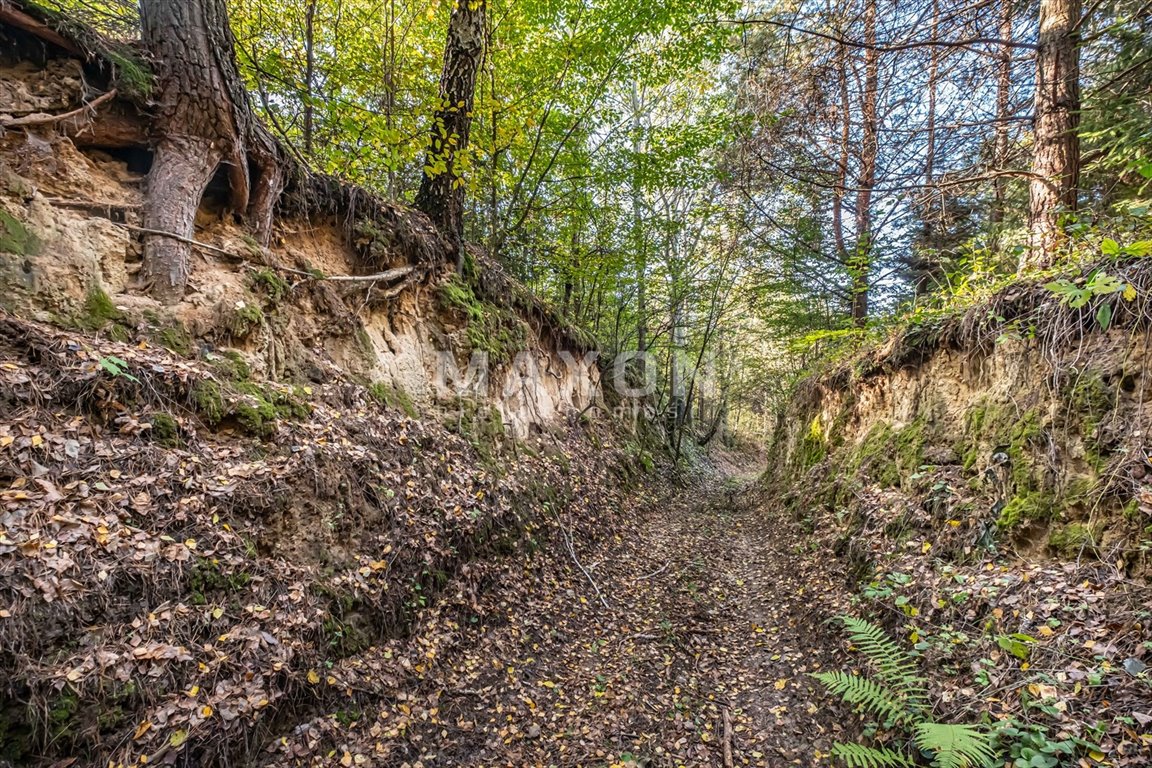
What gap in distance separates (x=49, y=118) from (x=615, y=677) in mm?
7025

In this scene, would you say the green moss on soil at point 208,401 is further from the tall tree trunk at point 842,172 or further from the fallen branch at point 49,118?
the tall tree trunk at point 842,172

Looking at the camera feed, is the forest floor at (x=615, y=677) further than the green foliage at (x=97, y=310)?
No

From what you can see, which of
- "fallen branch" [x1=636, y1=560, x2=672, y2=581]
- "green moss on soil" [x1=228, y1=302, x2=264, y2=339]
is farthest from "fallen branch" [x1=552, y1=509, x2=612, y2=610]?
"green moss on soil" [x1=228, y1=302, x2=264, y2=339]

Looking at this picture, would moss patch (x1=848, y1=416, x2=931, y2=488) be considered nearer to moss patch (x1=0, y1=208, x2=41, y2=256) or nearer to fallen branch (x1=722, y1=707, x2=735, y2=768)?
fallen branch (x1=722, y1=707, x2=735, y2=768)

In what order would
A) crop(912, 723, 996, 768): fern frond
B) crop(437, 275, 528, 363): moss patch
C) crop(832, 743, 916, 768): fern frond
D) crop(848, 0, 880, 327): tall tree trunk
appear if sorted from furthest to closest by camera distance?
crop(437, 275, 528, 363): moss patch, crop(848, 0, 880, 327): tall tree trunk, crop(832, 743, 916, 768): fern frond, crop(912, 723, 996, 768): fern frond

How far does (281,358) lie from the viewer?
15.9 ft

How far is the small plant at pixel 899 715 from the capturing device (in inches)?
99.5

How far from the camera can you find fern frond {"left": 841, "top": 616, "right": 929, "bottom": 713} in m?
3.20

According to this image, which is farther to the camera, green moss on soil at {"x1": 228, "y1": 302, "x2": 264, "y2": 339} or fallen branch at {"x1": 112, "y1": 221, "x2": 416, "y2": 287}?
green moss on soil at {"x1": 228, "y1": 302, "x2": 264, "y2": 339}

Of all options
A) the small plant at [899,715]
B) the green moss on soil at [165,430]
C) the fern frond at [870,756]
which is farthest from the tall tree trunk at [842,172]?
the green moss on soil at [165,430]

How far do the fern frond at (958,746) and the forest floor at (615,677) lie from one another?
111cm

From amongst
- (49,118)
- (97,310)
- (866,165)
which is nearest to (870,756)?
(97,310)

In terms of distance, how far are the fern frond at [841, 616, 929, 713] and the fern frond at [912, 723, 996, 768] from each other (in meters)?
0.42

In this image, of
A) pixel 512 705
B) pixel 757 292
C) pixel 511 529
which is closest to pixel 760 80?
pixel 757 292
